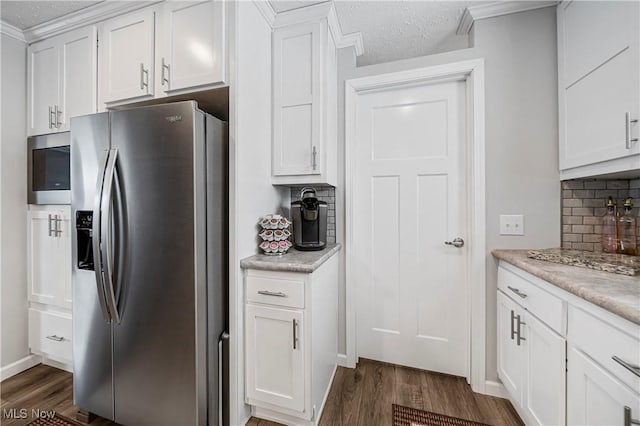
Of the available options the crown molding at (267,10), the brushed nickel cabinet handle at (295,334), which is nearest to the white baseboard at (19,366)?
the brushed nickel cabinet handle at (295,334)

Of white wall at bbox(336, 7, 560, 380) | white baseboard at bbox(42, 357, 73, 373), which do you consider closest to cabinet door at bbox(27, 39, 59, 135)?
white baseboard at bbox(42, 357, 73, 373)

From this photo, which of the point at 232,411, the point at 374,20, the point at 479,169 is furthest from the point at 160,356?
the point at 374,20

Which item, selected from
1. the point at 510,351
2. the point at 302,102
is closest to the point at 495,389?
the point at 510,351

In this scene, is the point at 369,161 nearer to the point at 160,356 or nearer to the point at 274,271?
the point at 274,271

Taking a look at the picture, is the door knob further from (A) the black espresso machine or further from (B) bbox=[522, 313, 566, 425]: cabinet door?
(A) the black espresso machine

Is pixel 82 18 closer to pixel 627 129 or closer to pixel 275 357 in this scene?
pixel 275 357

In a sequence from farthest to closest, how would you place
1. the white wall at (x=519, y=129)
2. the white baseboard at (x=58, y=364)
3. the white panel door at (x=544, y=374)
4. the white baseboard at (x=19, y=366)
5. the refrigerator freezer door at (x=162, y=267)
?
the white baseboard at (x=58, y=364) < the white baseboard at (x=19, y=366) < the white wall at (x=519, y=129) < the refrigerator freezer door at (x=162, y=267) < the white panel door at (x=544, y=374)

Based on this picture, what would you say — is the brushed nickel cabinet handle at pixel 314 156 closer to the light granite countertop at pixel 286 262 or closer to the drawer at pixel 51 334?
the light granite countertop at pixel 286 262

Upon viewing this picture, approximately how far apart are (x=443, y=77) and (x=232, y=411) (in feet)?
8.20

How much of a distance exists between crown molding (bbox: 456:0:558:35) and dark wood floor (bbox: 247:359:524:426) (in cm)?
252

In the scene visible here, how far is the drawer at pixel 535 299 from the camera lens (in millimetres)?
1065

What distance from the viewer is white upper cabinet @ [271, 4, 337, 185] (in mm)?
1717

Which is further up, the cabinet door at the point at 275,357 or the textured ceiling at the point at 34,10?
the textured ceiling at the point at 34,10

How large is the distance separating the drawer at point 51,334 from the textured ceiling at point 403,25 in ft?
9.80
